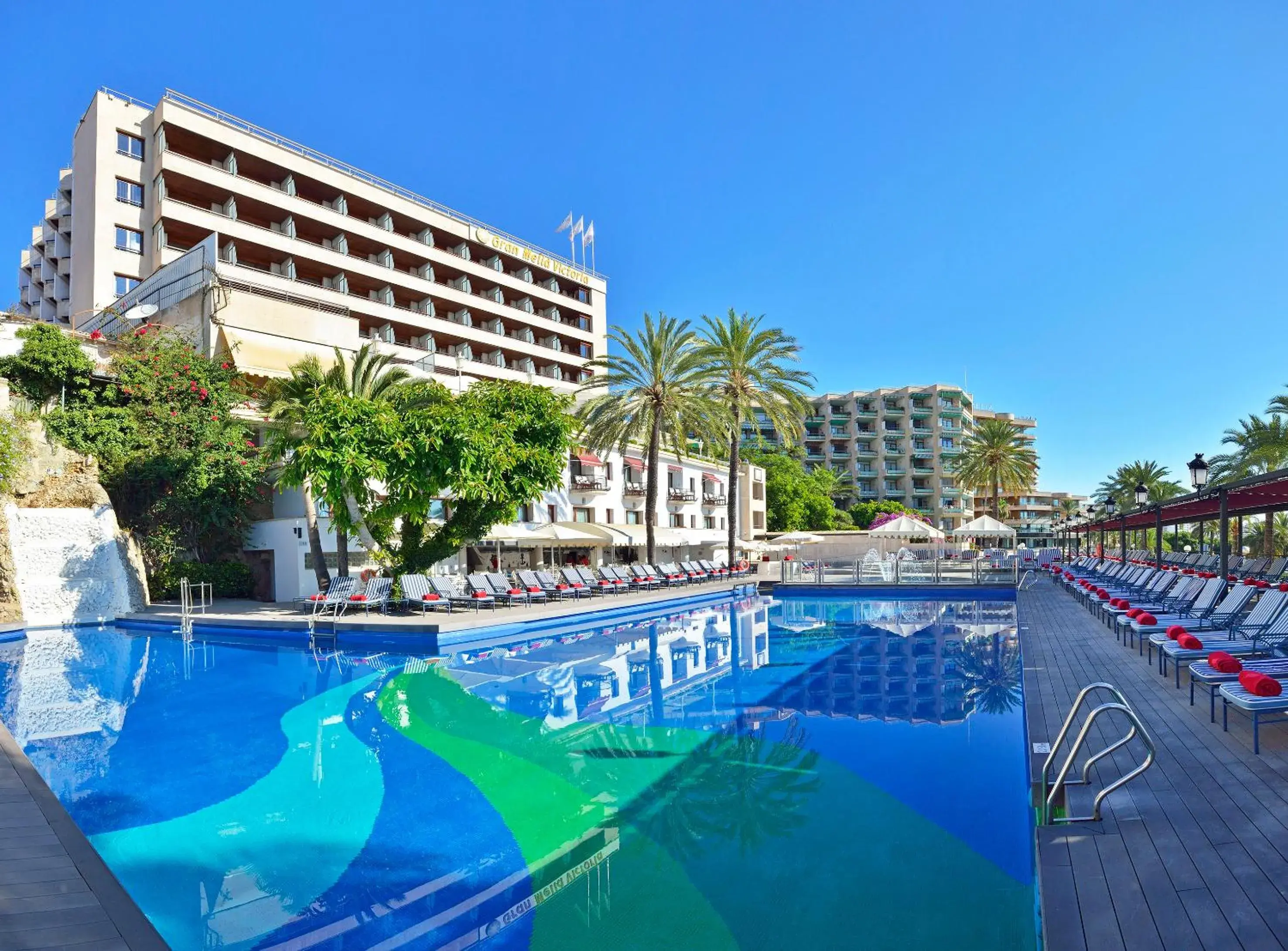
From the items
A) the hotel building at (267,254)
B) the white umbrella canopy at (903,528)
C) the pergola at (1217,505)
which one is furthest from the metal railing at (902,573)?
the hotel building at (267,254)

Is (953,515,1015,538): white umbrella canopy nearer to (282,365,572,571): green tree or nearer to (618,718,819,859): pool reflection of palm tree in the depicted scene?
(282,365,572,571): green tree

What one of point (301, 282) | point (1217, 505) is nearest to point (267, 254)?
point (301, 282)

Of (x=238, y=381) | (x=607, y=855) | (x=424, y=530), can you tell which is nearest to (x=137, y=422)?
(x=238, y=381)

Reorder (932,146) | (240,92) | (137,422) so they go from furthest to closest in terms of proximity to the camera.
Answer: (240,92) → (137,422) → (932,146)

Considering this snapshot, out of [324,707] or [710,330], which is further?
[710,330]

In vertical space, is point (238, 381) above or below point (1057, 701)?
above

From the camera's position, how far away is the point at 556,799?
7473mm

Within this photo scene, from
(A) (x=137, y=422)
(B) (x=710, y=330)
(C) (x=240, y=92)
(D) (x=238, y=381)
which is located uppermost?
(C) (x=240, y=92)

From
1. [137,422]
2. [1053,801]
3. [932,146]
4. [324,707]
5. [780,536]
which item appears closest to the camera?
[1053,801]

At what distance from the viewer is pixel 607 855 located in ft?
20.2

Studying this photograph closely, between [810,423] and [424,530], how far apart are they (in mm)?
82583

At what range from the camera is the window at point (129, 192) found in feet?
115

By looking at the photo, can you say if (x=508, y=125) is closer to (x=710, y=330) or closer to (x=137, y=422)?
(x=710, y=330)

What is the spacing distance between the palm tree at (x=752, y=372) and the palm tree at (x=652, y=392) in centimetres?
111
